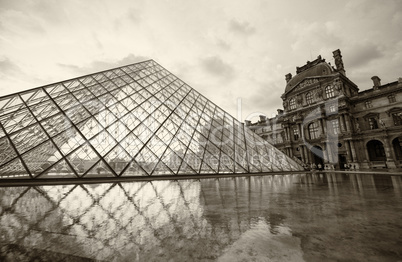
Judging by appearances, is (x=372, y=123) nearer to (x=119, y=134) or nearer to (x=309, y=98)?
(x=309, y=98)

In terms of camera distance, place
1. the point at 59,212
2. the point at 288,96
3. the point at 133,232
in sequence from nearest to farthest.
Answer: the point at 133,232
the point at 59,212
the point at 288,96

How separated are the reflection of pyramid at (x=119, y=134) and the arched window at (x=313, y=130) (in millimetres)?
17997

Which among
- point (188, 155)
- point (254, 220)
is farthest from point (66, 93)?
point (254, 220)

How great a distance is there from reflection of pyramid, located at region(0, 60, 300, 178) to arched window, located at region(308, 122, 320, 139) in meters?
18.0

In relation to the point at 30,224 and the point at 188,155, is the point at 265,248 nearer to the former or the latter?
the point at 30,224

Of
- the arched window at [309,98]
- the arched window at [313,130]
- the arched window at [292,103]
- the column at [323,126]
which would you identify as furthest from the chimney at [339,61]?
the arched window at [313,130]

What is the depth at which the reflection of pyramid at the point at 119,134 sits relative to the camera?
360 inches

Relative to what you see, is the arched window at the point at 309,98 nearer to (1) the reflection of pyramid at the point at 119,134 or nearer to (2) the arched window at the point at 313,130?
(2) the arched window at the point at 313,130

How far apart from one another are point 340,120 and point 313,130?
4.65 metres

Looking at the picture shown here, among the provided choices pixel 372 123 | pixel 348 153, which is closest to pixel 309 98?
pixel 372 123

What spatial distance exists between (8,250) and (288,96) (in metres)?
41.0

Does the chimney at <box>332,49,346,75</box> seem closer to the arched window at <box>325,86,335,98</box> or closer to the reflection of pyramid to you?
the arched window at <box>325,86,335,98</box>

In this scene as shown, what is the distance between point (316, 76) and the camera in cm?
3238

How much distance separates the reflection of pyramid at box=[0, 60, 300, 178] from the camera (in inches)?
360
